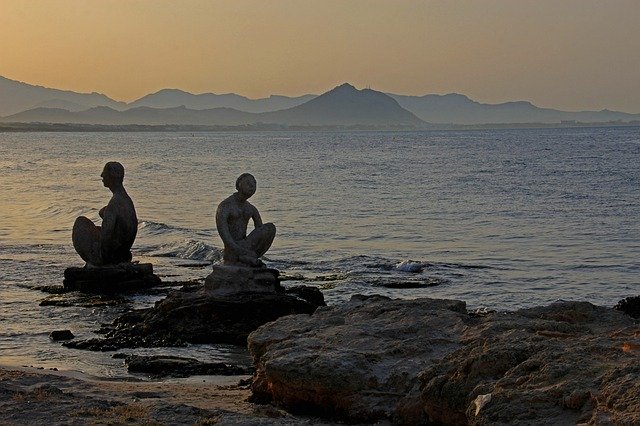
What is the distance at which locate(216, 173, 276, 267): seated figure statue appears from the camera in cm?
1712

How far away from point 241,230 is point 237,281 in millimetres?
864

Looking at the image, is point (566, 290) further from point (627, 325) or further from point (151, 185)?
point (151, 185)

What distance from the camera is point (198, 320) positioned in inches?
647

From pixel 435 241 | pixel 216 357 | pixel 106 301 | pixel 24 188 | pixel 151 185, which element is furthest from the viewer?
pixel 151 185

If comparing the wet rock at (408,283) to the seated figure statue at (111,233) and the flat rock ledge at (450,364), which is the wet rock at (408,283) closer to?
the seated figure statue at (111,233)

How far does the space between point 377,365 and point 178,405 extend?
189 cm

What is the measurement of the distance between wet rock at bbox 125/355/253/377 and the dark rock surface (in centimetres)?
157

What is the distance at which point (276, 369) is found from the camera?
1005 centimetres

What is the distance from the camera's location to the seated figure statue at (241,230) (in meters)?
17.1

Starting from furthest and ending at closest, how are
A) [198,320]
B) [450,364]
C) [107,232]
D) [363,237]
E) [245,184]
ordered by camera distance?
[363,237], [107,232], [245,184], [198,320], [450,364]

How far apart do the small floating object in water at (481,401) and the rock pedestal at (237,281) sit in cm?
928

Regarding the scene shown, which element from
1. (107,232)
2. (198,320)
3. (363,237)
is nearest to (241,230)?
(198,320)

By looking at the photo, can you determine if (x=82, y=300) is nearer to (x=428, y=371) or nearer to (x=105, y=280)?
(x=105, y=280)

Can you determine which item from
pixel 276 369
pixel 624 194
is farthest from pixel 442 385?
pixel 624 194
